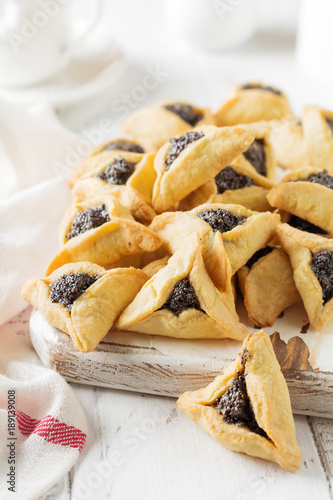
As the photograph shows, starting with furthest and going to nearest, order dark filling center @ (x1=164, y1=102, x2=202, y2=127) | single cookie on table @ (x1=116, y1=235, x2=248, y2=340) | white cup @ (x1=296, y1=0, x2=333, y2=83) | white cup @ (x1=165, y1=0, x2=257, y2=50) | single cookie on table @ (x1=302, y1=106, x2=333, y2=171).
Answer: white cup @ (x1=165, y1=0, x2=257, y2=50) < white cup @ (x1=296, y1=0, x2=333, y2=83) < dark filling center @ (x1=164, y1=102, x2=202, y2=127) < single cookie on table @ (x1=302, y1=106, x2=333, y2=171) < single cookie on table @ (x1=116, y1=235, x2=248, y2=340)

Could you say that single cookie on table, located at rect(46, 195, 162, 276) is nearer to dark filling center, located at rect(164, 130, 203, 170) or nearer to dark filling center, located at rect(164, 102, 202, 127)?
dark filling center, located at rect(164, 130, 203, 170)

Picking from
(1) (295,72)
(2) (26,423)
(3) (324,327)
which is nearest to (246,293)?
(3) (324,327)

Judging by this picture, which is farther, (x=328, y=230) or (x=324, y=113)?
(x=324, y=113)

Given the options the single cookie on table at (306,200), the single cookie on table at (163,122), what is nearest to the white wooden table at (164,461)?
the single cookie on table at (306,200)

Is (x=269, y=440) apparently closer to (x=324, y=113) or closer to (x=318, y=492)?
(x=318, y=492)

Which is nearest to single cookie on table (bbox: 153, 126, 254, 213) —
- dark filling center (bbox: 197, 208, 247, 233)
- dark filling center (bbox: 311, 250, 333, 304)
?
dark filling center (bbox: 197, 208, 247, 233)

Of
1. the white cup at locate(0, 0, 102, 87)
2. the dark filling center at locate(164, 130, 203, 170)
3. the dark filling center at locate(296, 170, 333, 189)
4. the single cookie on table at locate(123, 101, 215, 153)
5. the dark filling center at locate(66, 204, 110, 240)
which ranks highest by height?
the white cup at locate(0, 0, 102, 87)
